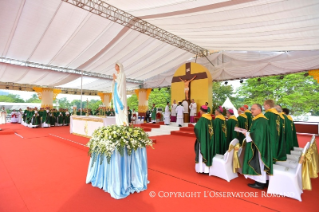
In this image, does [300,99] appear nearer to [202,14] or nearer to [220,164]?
[202,14]

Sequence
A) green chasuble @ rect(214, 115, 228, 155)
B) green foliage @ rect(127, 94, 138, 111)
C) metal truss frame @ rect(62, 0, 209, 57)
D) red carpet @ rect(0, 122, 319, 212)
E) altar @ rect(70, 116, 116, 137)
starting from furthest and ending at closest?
green foliage @ rect(127, 94, 138, 111) → altar @ rect(70, 116, 116, 137) → metal truss frame @ rect(62, 0, 209, 57) → green chasuble @ rect(214, 115, 228, 155) → red carpet @ rect(0, 122, 319, 212)

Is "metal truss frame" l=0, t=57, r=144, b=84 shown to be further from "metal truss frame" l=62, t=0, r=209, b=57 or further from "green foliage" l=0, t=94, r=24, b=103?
"green foliage" l=0, t=94, r=24, b=103

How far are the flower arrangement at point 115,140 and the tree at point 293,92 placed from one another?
17052mm

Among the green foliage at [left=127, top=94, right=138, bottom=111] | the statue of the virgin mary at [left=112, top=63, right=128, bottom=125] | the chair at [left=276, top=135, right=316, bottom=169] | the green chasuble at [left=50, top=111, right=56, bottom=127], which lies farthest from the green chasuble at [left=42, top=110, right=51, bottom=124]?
the green foliage at [left=127, top=94, right=138, bottom=111]

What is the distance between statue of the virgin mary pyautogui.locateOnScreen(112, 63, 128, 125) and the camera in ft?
13.0

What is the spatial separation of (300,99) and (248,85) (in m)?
4.64

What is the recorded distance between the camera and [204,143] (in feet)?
12.4

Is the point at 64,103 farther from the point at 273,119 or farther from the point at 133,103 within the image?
the point at 273,119

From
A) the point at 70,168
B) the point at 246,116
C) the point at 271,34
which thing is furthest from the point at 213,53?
the point at 70,168

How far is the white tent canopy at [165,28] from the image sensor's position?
5.73 m

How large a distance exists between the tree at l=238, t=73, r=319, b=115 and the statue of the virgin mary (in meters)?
16.7

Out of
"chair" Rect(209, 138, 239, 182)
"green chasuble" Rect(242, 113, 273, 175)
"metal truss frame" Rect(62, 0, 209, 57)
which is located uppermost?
"metal truss frame" Rect(62, 0, 209, 57)

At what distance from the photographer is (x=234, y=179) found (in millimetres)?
3701

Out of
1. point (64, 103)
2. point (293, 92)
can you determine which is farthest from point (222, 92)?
point (64, 103)
